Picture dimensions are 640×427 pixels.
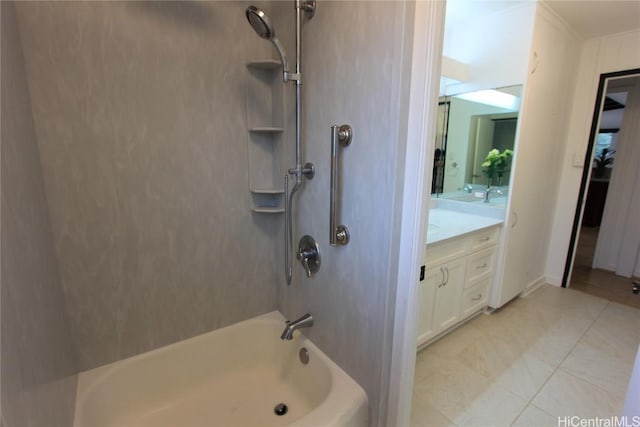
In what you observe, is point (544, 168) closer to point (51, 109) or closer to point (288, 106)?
point (288, 106)

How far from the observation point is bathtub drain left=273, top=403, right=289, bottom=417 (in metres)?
1.52

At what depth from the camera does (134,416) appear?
1.43 metres

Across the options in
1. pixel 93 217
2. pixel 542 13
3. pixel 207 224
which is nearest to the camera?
pixel 93 217

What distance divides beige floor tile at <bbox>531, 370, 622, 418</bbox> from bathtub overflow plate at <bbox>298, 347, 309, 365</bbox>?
4.20 ft

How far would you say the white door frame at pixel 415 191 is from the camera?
3.03 feet

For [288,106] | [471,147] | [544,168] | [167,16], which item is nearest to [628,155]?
[544,168]

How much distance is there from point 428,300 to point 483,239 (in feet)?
2.33

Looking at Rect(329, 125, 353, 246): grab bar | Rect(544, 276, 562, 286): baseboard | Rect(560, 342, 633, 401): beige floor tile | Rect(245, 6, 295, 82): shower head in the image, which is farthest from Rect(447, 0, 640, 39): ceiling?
Rect(560, 342, 633, 401): beige floor tile

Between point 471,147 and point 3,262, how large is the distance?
2935 mm

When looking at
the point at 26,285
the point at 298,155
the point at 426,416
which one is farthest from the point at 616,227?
the point at 26,285

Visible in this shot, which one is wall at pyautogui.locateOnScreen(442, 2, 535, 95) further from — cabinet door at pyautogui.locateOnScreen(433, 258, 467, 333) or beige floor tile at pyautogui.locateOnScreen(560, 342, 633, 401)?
beige floor tile at pyautogui.locateOnScreen(560, 342, 633, 401)

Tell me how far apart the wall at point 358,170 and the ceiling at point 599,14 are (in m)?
→ 1.91

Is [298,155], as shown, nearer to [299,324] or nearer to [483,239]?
[299,324]

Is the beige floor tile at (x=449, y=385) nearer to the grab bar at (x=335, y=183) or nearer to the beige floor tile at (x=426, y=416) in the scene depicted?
the beige floor tile at (x=426, y=416)
